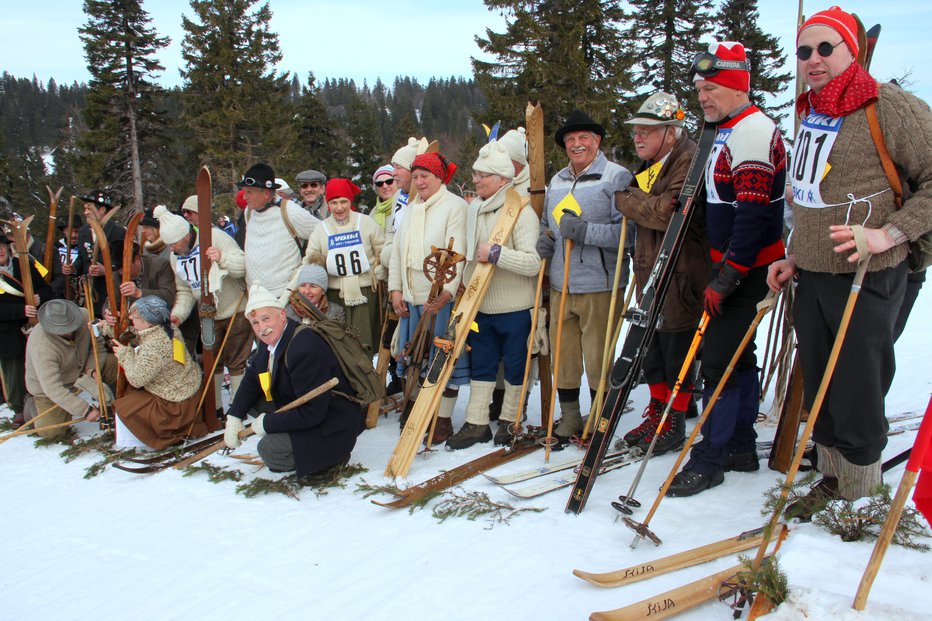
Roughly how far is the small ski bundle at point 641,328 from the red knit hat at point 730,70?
9.4 inches

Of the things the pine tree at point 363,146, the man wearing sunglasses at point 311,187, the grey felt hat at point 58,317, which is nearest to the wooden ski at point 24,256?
the grey felt hat at point 58,317

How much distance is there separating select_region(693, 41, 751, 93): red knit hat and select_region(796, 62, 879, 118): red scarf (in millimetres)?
699

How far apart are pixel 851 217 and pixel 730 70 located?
1129mm

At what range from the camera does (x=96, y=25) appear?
24.8 metres

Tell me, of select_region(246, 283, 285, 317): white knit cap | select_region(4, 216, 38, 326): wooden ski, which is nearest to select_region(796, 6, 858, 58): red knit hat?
select_region(246, 283, 285, 317): white knit cap

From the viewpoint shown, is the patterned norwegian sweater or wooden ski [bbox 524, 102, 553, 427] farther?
wooden ski [bbox 524, 102, 553, 427]

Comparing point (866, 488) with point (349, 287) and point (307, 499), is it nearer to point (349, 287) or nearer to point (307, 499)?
point (307, 499)

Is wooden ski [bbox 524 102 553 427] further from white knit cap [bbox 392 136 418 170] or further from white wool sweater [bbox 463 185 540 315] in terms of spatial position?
white knit cap [bbox 392 136 418 170]

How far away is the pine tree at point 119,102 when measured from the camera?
78.9 ft

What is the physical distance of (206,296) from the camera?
550cm

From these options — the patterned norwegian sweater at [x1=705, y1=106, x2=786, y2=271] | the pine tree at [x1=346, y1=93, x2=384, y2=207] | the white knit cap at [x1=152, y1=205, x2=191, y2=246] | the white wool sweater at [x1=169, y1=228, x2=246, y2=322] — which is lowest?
the white wool sweater at [x1=169, y1=228, x2=246, y2=322]

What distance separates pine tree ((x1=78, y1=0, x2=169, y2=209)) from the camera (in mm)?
24062

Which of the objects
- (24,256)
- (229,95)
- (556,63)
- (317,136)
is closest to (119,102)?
(229,95)

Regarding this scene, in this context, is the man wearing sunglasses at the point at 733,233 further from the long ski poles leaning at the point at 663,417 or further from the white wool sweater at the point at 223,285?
the white wool sweater at the point at 223,285
